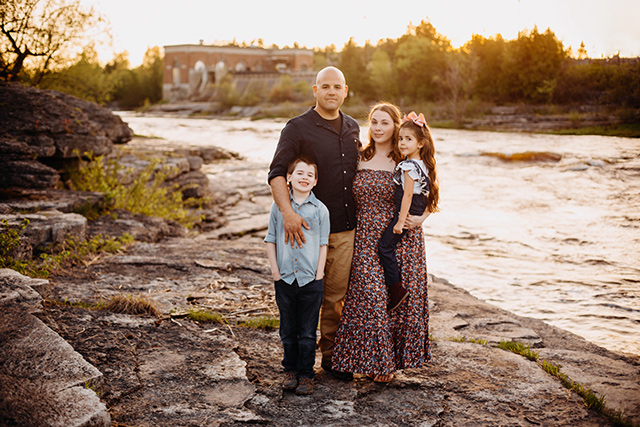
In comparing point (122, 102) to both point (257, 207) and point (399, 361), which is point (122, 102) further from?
point (399, 361)

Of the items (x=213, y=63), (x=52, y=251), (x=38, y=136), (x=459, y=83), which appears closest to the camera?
(x=52, y=251)

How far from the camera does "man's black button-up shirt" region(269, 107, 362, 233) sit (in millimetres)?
3568

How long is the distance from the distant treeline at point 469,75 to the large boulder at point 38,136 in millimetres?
4003

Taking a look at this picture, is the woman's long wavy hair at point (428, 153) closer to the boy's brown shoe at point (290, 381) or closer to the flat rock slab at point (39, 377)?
the boy's brown shoe at point (290, 381)

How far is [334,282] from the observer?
141 inches

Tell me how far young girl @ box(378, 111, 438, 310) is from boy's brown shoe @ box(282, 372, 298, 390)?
0.74 metres

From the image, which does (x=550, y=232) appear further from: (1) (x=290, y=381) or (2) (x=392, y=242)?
(1) (x=290, y=381)

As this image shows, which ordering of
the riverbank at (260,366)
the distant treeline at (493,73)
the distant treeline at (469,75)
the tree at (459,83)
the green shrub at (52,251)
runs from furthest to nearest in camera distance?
the tree at (459,83)
the distant treeline at (493,73)
the distant treeline at (469,75)
the green shrub at (52,251)
the riverbank at (260,366)

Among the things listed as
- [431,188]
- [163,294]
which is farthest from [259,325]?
[431,188]

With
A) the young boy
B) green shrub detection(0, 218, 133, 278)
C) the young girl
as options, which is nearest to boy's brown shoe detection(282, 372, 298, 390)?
the young boy

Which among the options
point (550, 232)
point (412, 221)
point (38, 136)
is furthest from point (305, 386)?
point (550, 232)

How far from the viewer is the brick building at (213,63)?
7294cm

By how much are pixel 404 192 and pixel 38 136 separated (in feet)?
19.2

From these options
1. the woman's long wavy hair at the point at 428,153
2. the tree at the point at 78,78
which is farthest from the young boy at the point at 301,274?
the tree at the point at 78,78
